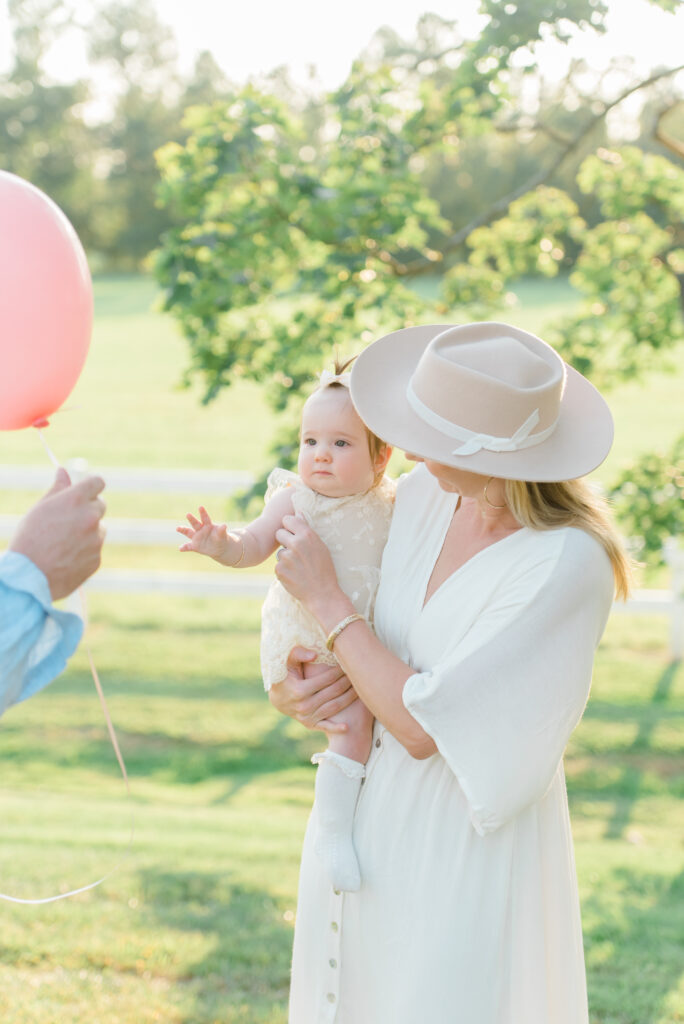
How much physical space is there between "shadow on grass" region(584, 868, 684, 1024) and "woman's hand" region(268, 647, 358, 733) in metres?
1.68

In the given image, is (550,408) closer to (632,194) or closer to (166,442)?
(632,194)

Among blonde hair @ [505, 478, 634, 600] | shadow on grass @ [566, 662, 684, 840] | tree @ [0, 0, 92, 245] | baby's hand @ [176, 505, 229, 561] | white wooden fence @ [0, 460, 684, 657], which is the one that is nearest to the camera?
blonde hair @ [505, 478, 634, 600]

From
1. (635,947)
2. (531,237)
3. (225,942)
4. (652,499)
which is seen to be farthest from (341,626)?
(531,237)

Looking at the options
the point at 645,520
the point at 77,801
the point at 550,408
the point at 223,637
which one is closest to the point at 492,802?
the point at 550,408

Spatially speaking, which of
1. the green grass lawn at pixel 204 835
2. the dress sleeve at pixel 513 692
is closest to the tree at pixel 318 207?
the green grass lawn at pixel 204 835

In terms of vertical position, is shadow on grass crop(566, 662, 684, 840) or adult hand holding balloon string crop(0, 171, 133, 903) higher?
adult hand holding balloon string crop(0, 171, 133, 903)

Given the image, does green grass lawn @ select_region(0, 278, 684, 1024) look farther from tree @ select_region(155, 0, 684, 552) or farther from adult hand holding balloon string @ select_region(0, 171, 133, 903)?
tree @ select_region(155, 0, 684, 552)

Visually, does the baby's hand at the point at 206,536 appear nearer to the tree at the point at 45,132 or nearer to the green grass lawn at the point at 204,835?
the green grass lawn at the point at 204,835

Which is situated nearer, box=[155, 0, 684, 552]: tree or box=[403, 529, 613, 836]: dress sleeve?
box=[403, 529, 613, 836]: dress sleeve

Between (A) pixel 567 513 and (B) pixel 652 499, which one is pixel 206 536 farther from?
(B) pixel 652 499

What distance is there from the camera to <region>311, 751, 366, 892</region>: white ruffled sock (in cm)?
199

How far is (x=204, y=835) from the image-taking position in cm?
469

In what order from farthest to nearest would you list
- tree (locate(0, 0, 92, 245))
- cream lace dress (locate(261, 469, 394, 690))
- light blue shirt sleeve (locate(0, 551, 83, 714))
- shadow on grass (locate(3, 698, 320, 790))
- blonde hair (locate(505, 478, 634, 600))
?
tree (locate(0, 0, 92, 245)) → shadow on grass (locate(3, 698, 320, 790)) → cream lace dress (locate(261, 469, 394, 690)) → blonde hair (locate(505, 478, 634, 600)) → light blue shirt sleeve (locate(0, 551, 83, 714))

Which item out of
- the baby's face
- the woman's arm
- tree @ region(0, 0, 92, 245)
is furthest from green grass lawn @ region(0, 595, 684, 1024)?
tree @ region(0, 0, 92, 245)
